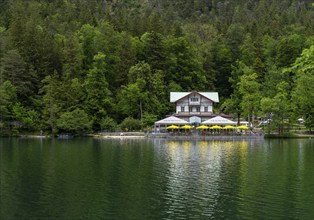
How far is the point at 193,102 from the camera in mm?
86062

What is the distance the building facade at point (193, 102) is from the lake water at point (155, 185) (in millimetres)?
38288

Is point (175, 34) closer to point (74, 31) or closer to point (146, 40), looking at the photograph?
point (146, 40)

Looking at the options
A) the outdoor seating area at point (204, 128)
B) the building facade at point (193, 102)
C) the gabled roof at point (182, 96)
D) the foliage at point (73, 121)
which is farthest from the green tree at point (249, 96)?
the foliage at point (73, 121)

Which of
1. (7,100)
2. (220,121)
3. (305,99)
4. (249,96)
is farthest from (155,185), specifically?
(249,96)

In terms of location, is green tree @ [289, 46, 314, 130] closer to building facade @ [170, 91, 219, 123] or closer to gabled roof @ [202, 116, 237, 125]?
gabled roof @ [202, 116, 237, 125]

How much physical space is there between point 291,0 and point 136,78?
119 m

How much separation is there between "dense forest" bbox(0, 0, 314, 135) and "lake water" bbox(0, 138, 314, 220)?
2720 centimetres

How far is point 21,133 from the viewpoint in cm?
7612

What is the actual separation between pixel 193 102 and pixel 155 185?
56887 millimetres

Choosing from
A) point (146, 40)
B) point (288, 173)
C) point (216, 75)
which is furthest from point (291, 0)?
point (288, 173)

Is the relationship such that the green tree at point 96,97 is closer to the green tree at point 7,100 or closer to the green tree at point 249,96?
the green tree at point 7,100

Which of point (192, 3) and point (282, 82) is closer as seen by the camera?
point (282, 82)

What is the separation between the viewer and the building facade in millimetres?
85625

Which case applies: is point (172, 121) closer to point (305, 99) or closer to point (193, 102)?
point (193, 102)
